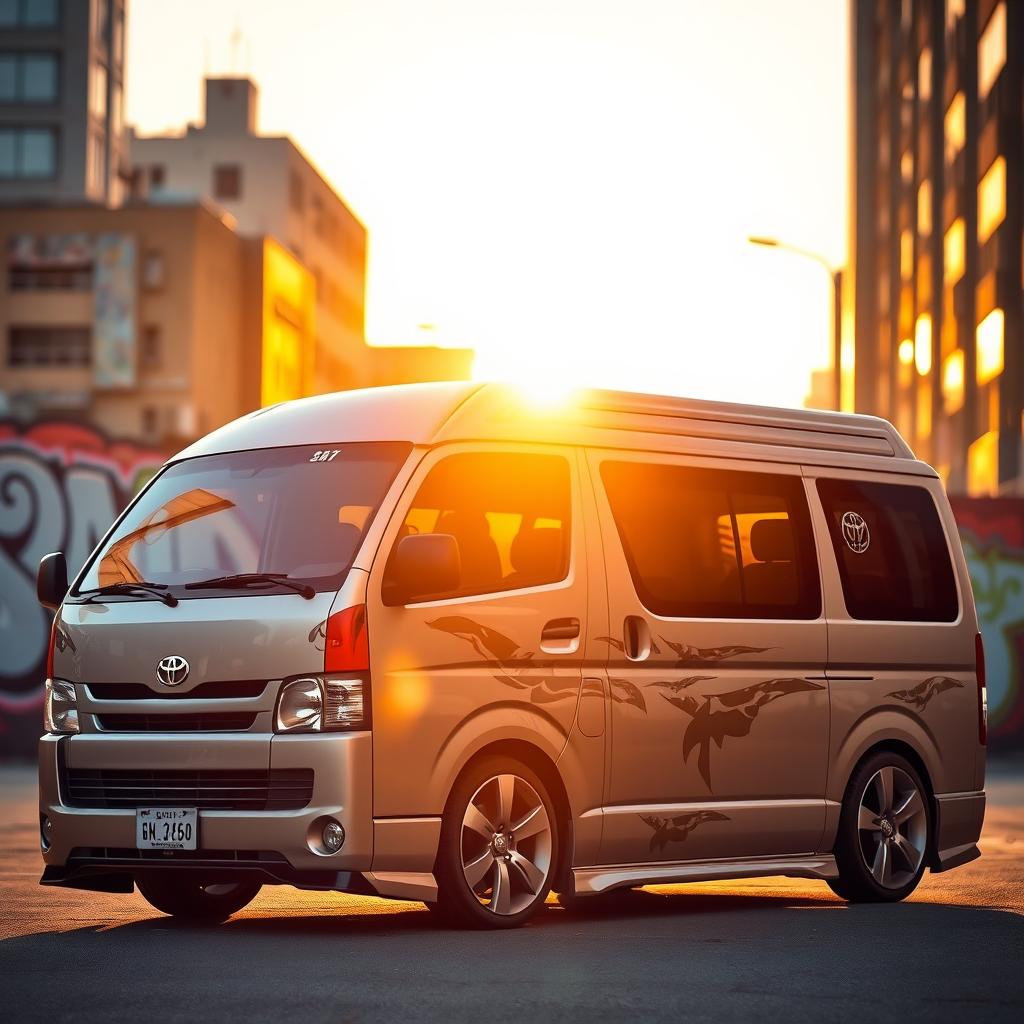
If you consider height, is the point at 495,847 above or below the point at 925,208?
below

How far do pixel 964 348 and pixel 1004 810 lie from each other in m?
36.6

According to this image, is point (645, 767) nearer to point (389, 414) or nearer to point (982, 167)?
point (389, 414)

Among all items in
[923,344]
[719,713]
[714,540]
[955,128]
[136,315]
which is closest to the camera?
[719,713]

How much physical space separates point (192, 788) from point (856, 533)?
4.26 metres

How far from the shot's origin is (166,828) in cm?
934

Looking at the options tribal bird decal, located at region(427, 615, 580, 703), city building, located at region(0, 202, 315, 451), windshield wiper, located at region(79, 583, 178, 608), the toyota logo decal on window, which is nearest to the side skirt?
tribal bird decal, located at region(427, 615, 580, 703)

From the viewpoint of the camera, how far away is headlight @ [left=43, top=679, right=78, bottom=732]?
9.79 m

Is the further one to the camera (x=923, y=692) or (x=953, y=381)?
(x=953, y=381)

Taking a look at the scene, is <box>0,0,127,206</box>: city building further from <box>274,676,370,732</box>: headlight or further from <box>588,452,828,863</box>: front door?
<box>274,676,370,732</box>: headlight

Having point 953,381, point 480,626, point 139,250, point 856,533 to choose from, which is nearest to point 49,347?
point 139,250

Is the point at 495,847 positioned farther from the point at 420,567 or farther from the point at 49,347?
the point at 49,347

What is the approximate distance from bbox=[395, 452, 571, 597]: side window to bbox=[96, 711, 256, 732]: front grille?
3.47 ft

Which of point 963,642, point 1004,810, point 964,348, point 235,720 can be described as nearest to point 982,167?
point 964,348

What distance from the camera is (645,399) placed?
10.9 m
